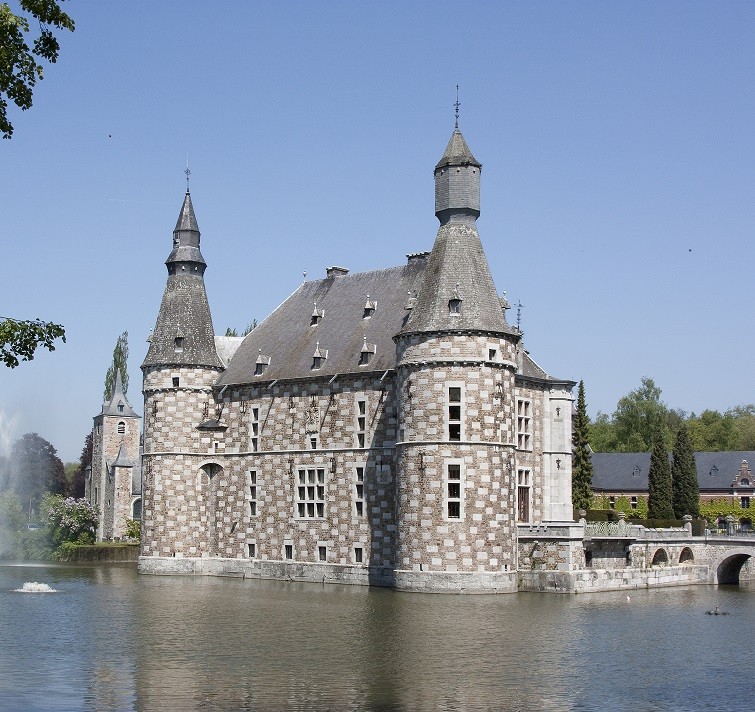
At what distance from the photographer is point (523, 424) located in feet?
181

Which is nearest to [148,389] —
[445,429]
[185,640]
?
[445,429]

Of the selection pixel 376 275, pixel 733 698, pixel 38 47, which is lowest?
pixel 733 698

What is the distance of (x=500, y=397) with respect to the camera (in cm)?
4928

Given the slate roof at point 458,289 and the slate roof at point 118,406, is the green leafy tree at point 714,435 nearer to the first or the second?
the slate roof at point 118,406

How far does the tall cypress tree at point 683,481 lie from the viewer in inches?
3049

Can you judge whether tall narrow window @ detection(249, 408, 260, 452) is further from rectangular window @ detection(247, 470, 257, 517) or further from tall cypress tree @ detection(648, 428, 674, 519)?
tall cypress tree @ detection(648, 428, 674, 519)

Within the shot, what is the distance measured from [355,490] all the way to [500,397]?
9.62 m

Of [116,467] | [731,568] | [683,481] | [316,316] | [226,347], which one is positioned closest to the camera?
[316,316]

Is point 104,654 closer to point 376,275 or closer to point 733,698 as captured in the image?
point 733,698

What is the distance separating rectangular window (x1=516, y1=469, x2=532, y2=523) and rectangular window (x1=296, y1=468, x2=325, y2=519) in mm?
9732

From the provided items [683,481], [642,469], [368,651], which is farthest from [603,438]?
[368,651]

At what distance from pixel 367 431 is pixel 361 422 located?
2.55ft

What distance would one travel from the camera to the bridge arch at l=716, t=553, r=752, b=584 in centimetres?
6081

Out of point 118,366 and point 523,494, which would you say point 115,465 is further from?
point 523,494
